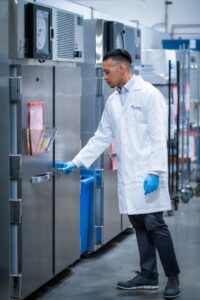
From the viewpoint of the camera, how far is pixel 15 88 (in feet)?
11.7

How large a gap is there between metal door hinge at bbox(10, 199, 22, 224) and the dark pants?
820 mm

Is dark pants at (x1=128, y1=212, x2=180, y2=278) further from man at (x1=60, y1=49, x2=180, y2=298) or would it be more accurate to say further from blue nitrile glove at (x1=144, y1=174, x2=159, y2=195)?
blue nitrile glove at (x1=144, y1=174, x2=159, y2=195)

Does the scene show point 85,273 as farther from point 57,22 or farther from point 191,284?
point 57,22

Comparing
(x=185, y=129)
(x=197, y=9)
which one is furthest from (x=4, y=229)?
(x=197, y=9)

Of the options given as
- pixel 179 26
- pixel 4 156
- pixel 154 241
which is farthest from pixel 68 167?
pixel 179 26

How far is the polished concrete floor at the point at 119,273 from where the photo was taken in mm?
4176

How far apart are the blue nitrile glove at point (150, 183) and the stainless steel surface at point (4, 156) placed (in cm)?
85

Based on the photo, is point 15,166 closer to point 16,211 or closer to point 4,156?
point 4,156

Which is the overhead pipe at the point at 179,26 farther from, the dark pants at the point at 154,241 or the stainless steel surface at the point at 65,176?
the dark pants at the point at 154,241

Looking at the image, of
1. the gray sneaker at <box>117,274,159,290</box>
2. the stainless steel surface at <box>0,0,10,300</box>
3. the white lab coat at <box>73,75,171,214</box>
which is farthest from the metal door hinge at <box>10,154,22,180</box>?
the gray sneaker at <box>117,274,159,290</box>

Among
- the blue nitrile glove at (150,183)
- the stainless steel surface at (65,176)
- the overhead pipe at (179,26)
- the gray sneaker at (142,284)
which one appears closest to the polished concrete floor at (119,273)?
the gray sneaker at (142,284)

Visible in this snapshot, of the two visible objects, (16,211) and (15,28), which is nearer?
(15,28)

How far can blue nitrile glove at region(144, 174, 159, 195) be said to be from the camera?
12.6ft

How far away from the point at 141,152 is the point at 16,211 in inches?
34.1
